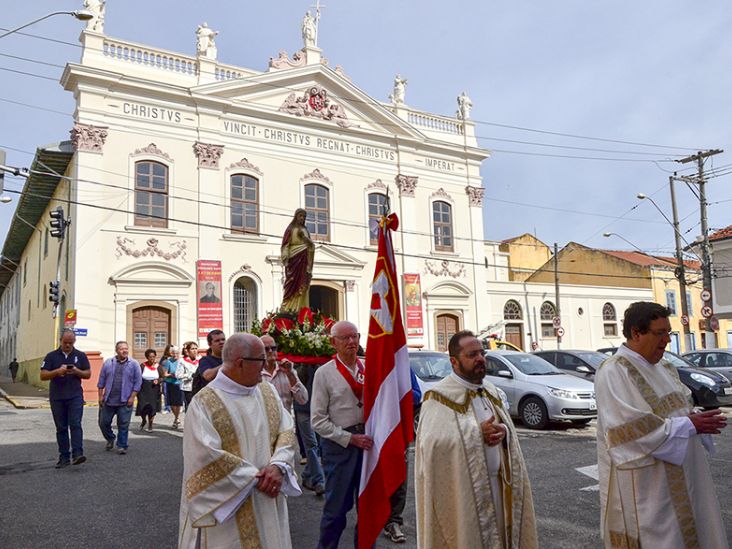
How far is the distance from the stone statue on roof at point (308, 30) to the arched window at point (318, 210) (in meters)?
6.30

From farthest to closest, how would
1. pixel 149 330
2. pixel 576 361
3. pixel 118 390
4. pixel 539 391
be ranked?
pixel 149 330
pixel 576 361
pixel 539 391
pixel 118 390

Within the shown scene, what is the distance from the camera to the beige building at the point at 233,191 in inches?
834

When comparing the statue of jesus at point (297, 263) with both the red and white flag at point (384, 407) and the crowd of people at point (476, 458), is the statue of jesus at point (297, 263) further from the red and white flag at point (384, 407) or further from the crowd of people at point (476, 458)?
the crowd of people at point (476, 458)

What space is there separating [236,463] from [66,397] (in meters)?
6.60

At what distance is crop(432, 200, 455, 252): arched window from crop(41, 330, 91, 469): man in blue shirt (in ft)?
68.1

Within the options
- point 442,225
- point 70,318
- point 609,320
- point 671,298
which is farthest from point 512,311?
point 70,318

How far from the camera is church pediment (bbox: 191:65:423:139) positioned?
949 inches

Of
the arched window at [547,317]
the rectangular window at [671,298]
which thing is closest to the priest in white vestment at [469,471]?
the arched window at [547,317]

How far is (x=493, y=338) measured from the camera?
2741 cm

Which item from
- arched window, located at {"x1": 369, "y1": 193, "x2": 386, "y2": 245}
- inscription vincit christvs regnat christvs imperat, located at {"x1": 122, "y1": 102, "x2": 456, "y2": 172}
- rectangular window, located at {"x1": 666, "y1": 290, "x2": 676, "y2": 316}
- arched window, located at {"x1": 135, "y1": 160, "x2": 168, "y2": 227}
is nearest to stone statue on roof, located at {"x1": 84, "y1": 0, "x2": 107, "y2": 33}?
inscription vincit christvs regnat christvs imperat, located at {"x1": 122, "y1": 102, "x2": 456, "y2": 172}

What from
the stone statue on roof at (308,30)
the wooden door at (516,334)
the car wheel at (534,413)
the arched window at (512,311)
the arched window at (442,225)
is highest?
the stone statue on roof at (308,30)

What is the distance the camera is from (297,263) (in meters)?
9.98

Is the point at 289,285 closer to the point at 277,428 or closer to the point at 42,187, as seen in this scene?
the point at 277,428

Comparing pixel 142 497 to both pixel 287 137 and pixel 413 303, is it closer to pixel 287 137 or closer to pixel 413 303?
pixel 287 137
